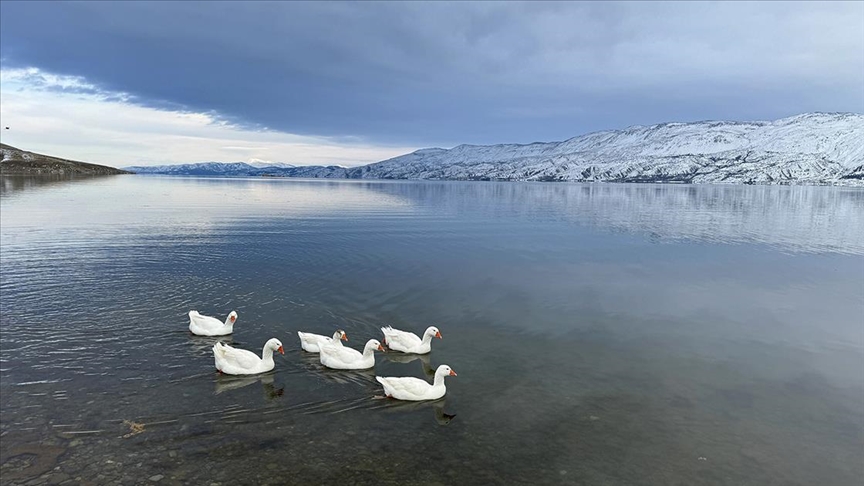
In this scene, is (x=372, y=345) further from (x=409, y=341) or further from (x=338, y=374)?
(x=409, y=341)

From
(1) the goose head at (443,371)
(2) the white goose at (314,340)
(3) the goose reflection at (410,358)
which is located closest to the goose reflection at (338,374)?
(2) the white goose at (314,340)

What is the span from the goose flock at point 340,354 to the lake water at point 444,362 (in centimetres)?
39

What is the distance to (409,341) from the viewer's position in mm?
16734

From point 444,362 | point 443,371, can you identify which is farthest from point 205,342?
point 443,371

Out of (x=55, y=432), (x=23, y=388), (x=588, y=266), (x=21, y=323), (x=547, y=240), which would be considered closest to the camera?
(x=55, y=432)

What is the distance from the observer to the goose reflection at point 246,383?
1358 centimetres

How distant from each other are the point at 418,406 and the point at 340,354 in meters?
3.26

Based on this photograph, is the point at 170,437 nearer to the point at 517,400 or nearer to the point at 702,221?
the point at 517,400

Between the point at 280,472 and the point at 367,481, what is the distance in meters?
1.83

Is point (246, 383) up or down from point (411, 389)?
down

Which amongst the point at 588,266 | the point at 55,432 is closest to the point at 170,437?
the point at 55,432

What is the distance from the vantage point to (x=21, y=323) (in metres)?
17.5

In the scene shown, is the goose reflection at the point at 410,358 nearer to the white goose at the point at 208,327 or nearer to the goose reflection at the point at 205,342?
the goose reflection at the point at 205,342

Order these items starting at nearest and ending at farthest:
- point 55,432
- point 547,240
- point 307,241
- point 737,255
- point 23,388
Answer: point 55,432 → point 23,388 → point 737,255 → point 307,241 → point 547,240
